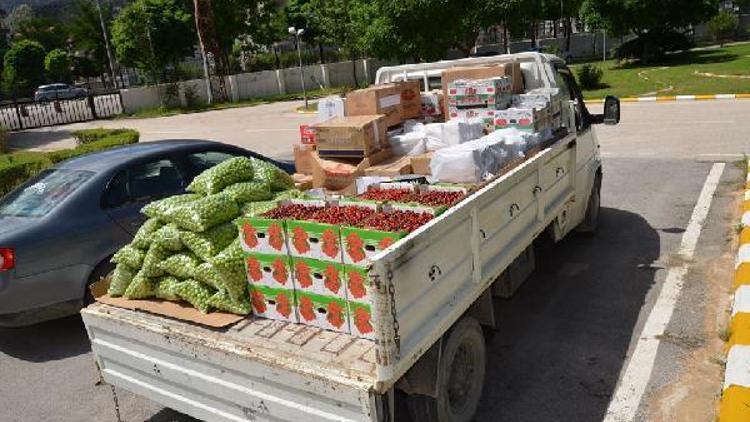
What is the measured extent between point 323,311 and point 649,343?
2.95 metres

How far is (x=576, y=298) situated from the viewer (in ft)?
19.9

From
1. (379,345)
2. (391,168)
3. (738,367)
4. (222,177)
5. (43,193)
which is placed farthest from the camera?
(43,193)

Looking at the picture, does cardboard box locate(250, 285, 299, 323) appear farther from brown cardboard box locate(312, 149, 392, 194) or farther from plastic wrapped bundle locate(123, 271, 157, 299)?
brown cardboard box locate(312, 149, 392, 194)

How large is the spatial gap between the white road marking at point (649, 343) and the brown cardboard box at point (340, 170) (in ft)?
8.52

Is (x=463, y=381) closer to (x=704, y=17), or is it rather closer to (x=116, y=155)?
(x=116, y=155)

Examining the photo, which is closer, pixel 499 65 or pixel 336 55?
pixel 499 65

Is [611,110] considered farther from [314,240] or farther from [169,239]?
[169,239]

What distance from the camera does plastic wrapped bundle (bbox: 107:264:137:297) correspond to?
439 centimetres

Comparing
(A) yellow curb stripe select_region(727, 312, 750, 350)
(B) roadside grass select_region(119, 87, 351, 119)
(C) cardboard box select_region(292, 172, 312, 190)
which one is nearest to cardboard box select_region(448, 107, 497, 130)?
(C) cardboard box select_region(292, 172, 312, 190)

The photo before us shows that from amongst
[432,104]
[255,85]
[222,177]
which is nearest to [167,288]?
[222,177]

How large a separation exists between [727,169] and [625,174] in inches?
61.6

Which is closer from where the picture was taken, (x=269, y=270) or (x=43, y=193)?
(x=269, y=270)

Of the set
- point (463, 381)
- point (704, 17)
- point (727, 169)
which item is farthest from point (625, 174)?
point (704, 17)

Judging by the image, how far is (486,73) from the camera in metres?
6.35
